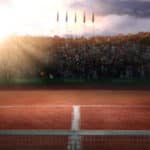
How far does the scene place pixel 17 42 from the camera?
56938mm

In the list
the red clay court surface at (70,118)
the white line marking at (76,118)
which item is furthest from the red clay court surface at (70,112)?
the white line marking at (76,118)

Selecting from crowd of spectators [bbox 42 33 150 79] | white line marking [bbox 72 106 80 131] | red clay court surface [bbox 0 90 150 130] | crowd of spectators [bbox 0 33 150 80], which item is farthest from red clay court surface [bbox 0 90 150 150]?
crowd of spectators [bbox 42 33 150 79]

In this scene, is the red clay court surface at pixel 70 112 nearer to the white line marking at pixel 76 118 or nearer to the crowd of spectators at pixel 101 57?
the white line marking at pixel 76 118

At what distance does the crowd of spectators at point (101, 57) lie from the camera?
5205 cm

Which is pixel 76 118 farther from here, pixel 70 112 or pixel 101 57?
pixel 101 57

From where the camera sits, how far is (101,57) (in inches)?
2157

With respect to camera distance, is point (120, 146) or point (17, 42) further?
point (17, 42)

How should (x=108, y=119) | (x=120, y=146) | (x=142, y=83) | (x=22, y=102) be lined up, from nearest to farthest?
(x=120, y=146) < (x=108, y=119) < (x=22, y=102) < (x=142, y=83)

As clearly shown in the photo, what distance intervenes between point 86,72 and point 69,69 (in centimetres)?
191

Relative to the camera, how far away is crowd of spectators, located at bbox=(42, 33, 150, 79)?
5205 cm

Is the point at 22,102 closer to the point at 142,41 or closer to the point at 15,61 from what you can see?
the point at 15,61

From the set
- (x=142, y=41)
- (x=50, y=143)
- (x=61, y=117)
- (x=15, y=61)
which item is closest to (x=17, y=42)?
(x=15, y=61)

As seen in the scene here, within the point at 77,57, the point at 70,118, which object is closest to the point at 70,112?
the point at 70,118

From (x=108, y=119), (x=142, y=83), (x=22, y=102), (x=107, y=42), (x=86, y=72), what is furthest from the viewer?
(x=107, y=42)
